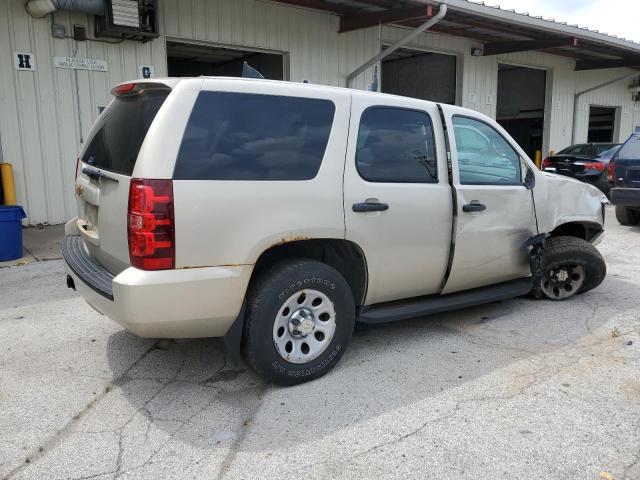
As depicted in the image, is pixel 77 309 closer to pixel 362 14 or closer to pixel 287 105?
pixel 287 105

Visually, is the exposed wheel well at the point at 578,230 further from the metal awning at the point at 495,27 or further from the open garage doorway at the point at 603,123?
the open garage doorway at the point at 603,123

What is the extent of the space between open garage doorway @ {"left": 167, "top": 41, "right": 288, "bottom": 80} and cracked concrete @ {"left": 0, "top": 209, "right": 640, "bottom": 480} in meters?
8.32

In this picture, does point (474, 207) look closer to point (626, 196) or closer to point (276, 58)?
point (626, 196)

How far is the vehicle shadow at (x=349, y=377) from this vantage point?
3.18 meters

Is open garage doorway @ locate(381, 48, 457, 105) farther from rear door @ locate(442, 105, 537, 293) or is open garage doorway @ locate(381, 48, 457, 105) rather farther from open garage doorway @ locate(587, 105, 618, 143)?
rear door @ locate(442, 105, 537, 293)

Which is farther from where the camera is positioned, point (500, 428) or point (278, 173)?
point (278, 173)

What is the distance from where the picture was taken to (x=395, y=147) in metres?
4.01

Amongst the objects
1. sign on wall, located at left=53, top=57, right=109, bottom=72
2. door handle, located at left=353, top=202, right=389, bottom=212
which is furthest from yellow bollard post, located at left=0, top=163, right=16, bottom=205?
door handle, located at left=353, top=202, right=389, bottom=212

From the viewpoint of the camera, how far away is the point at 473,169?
14.7 feet

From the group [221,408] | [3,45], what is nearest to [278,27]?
[3,45]

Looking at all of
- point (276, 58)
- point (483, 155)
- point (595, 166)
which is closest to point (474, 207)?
point (483, 155)

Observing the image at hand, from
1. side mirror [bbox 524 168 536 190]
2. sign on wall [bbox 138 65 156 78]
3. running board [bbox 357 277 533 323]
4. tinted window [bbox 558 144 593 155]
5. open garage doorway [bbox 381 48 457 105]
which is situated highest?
open garage doorway [bbox 381 48 457 105]

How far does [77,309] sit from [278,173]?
292 centimetres

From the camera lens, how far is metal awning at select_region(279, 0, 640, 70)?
1092cm
